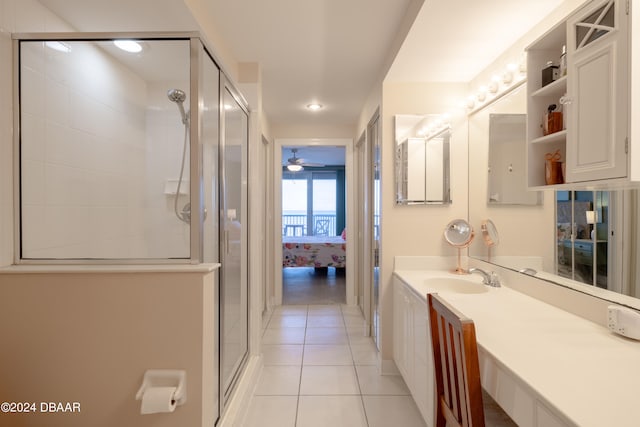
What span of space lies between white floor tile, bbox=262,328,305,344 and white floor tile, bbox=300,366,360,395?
1.87ft

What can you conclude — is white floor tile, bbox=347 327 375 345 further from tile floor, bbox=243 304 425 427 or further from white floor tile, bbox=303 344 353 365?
white floor tile, bbox=303 344 353 365

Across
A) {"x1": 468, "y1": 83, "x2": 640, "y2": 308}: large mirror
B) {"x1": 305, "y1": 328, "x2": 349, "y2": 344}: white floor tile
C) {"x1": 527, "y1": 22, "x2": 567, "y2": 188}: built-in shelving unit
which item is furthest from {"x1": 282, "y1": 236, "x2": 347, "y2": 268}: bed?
{"x1": 527, "y1": 22, "x2": 567, "y2": 188}: built-in shelving unit

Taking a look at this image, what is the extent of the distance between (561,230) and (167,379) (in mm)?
1946

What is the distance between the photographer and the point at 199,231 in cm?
146

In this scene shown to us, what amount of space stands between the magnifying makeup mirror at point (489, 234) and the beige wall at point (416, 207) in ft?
0.81

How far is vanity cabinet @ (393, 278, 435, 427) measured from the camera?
1.74m

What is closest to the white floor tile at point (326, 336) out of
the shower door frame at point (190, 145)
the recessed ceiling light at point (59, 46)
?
the shower door frame at point (190, 145)

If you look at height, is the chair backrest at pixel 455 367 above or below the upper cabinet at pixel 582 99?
below

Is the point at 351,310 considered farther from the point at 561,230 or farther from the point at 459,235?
the point at 561,230

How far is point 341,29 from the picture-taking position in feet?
6.99

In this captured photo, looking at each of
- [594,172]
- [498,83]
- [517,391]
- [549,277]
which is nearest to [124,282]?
[517,391]

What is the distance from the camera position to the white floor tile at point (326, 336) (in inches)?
127

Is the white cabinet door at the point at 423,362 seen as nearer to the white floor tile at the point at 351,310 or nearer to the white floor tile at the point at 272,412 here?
the white floor tile at the point at 272,412

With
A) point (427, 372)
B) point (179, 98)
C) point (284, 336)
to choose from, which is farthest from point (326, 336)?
point (179, 98)
